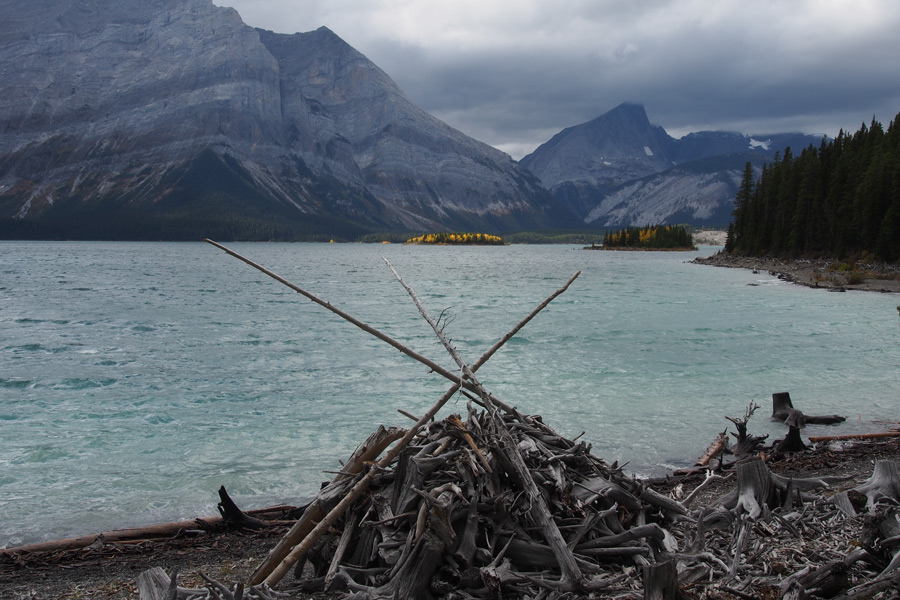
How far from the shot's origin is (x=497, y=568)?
5.41 m

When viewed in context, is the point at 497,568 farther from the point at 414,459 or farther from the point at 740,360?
the point at 740,360

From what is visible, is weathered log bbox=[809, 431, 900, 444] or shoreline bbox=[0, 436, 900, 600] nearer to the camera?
shoreline bbox=[0, 436, 900, 600]

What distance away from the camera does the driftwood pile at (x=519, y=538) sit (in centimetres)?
529

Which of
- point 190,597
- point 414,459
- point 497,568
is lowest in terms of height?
point 190,597

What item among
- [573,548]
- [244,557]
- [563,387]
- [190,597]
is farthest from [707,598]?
[563,387]

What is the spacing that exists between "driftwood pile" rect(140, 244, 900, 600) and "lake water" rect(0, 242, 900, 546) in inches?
110

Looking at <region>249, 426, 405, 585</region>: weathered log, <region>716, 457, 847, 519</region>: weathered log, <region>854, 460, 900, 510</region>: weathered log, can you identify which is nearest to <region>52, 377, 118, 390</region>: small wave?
<region>249, 426, 405, 585</region>: weathered log

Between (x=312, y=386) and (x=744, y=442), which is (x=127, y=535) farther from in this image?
(x=312, y=386)

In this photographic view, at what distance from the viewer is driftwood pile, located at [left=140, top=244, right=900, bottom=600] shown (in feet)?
17.4

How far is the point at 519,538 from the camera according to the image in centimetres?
564

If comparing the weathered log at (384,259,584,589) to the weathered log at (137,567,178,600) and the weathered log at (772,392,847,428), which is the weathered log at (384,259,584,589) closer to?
the weathered log at (137,567,178,600)

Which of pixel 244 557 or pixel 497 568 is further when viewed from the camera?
pixel 244 557

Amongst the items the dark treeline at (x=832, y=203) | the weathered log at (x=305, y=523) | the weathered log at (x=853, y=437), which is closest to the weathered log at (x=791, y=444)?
the weathered log at (x=853, y=437)

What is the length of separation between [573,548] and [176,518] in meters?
7.69
